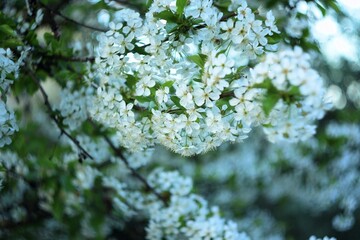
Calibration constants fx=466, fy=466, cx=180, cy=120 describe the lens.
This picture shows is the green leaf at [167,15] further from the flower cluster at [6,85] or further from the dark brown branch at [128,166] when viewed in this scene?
the dark brown branch at [128,166]

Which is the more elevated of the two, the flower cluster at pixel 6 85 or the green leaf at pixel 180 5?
the green leaf at pixel 180 5

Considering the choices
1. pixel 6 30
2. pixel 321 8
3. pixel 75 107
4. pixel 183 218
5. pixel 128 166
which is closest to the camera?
pixel 6 30

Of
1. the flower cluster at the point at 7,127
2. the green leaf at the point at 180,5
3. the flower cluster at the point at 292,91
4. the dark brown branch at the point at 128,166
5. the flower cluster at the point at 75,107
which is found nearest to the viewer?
the flower cluster at the point at 292,91

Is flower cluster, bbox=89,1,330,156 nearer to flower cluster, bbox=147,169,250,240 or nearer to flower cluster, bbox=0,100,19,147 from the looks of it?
flower cluster, bbox=0,100,19,147

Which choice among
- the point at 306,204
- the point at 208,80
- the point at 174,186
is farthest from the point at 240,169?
the point at 208,80

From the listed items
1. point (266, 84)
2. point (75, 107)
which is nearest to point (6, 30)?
point (75, 107)

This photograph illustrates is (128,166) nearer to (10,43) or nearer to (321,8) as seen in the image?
(10,43)

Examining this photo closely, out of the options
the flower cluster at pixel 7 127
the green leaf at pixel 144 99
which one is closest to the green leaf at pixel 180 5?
the green leaf at pixel 144 99

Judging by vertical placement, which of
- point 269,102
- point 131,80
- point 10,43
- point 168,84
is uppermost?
point 10,43

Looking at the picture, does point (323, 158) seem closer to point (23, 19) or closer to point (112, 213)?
point (112, 213)

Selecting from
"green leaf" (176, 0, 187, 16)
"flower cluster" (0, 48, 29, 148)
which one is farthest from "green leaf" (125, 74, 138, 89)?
"flower cluster" (0, 48, 29, 148)

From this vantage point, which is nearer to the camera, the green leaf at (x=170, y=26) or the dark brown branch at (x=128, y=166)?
the green leaf at (x=170, y=26)
